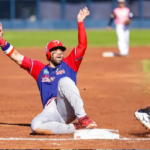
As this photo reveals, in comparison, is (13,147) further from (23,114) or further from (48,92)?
(23,114)

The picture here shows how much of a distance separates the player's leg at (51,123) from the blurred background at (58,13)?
30.5 m

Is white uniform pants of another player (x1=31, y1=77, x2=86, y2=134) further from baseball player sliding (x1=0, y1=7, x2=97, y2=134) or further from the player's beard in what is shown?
the player's beard

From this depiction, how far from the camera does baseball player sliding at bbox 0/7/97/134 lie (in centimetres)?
608

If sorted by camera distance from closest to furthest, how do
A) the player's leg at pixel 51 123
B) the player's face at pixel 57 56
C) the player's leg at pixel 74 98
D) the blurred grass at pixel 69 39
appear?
the player's leg at pixel 74 98, the player's leg at pixel 51 123, the player's face at pixel 57 56, the blurred grass at pixel 69 39

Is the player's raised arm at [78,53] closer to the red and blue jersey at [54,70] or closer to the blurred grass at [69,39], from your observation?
the red and blue jersey at [54,70]

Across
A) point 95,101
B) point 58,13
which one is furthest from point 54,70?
point 58,13

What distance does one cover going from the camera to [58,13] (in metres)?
36.8

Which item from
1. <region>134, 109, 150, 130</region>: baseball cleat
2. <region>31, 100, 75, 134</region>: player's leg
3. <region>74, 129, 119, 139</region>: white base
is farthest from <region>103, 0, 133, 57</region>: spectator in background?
<region>74, 129, 119, 139</region>: white base

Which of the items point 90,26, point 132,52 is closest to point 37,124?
point 132,52

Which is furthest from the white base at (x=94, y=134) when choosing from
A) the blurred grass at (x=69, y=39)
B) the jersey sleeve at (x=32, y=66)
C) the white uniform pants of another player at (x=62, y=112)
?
the blurred grass at (x=69, y=39)

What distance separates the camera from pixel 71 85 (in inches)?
235

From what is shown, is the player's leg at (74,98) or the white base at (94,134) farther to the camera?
the player's leg at (74,98)

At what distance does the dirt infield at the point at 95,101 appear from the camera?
5.66 meters

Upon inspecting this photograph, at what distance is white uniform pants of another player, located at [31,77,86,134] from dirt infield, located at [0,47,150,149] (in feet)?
0.43
